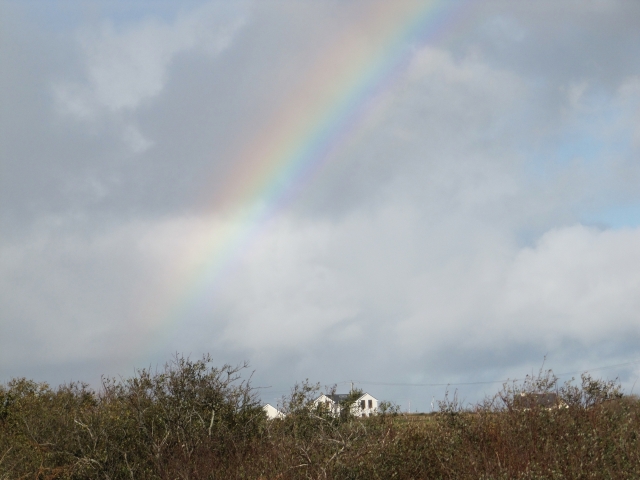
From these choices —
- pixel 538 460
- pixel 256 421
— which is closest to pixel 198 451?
pixel 256 421

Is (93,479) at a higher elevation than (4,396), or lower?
lower

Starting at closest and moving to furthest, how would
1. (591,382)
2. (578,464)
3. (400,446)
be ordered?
(578,464) < (400,446) < (591,382)

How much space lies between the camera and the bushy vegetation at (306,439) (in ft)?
57.1

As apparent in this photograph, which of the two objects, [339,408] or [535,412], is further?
[339,408]

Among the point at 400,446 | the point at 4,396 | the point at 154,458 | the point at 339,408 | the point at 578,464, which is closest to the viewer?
the point at 578,464

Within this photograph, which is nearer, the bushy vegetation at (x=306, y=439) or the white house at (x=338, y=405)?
the bushy vegetation at (x=306, y=439)

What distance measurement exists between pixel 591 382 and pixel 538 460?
5.95 meters

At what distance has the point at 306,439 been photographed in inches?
834

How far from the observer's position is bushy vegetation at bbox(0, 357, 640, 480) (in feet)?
57.1

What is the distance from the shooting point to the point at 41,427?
74.3 feet

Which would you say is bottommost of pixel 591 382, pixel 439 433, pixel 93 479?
pixel 93 479

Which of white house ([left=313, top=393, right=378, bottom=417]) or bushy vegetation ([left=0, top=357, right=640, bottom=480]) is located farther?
white house ([left=313, top=393, right=378, bottom=417])

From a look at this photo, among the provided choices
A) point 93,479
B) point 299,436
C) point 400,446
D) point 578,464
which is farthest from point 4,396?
point 578,464

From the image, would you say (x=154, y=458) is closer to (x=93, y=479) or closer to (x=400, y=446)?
(x=93, y=479)
